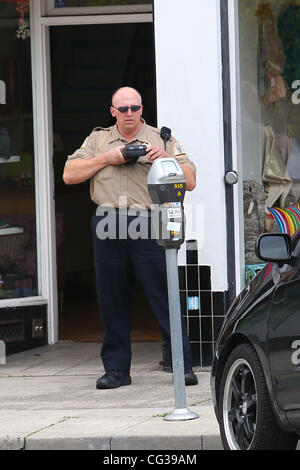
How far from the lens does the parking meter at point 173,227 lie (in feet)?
23.5

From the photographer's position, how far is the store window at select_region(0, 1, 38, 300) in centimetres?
1059

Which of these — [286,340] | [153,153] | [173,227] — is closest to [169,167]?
[173,227]

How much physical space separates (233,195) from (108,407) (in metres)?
2.17

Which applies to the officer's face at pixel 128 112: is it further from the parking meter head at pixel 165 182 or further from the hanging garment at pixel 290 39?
the hanging garment at pixel 290 39

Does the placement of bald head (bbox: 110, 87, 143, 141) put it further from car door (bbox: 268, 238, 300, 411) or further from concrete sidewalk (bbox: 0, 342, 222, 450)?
car door (bbox: 268, 238, 300, 411)

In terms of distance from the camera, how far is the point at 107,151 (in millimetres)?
8578

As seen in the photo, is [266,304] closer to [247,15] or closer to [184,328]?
[184,328]

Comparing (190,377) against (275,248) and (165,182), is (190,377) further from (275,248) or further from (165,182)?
(275,248)

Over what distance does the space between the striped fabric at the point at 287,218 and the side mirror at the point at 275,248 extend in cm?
381

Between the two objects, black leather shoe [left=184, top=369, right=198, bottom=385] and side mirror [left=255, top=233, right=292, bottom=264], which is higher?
side mirror [left=255, top=233, right=292, bottom=264]

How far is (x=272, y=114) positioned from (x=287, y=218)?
0.91 meters

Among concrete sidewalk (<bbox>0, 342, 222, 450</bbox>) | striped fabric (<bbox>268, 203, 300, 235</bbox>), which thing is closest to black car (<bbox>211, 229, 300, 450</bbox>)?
concrete sidewalk (<bbox>0, 342, 222, 450</bbox>)

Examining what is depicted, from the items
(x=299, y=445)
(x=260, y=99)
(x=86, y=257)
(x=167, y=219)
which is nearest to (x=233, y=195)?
(x=260, y=99)

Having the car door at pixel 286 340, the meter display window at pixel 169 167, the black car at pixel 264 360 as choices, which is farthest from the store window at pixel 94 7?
the car door at pixel 286 340
